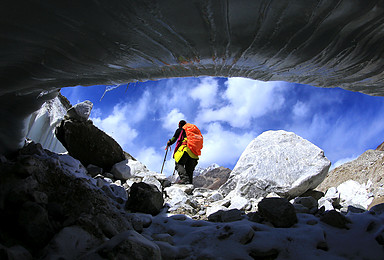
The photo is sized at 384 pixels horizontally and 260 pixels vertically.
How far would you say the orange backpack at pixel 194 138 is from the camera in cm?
615

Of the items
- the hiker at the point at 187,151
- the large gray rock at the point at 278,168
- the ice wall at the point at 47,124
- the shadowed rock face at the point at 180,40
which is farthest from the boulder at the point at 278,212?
the ice wall at the point at 47,124

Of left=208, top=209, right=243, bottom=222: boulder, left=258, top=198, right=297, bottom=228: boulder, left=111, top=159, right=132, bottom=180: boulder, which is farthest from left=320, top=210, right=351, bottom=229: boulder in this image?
left=111, top=159, right=132, bottom=180: boulder

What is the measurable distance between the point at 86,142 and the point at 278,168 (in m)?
4.08

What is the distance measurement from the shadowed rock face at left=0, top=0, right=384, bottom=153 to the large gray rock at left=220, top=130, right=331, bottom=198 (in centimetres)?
297

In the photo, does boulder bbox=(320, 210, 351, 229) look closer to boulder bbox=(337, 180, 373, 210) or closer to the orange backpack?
boulder bbox=(337, 180, 373, 210)

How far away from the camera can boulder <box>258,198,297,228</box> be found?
2121 mm

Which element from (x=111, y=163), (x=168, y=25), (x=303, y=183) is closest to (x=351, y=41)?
(x=168, y=25)

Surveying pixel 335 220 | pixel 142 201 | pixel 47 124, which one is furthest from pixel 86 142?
pixel 335 220

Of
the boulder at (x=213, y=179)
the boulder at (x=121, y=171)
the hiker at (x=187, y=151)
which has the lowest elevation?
the boulder at (x=121, y=171)

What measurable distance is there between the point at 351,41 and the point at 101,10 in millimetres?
1732

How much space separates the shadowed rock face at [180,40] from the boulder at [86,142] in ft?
8.95

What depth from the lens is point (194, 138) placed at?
6.18 metres

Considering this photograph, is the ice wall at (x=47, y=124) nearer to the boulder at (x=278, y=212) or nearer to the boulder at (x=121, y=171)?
the boulder at (x=121, y=171)

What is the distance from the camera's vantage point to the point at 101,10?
1.21 metres
